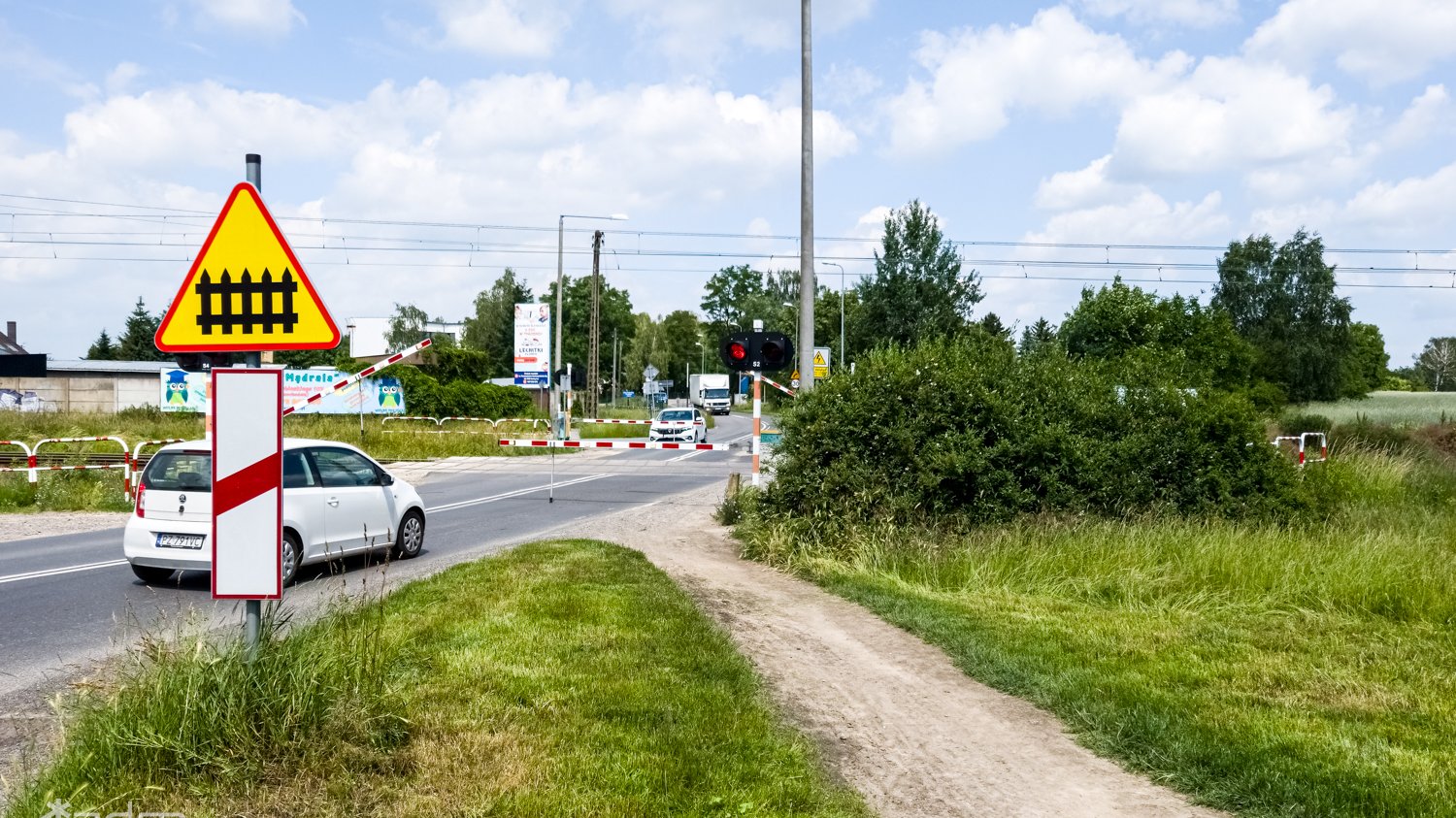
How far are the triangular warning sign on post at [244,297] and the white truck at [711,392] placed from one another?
280 feet

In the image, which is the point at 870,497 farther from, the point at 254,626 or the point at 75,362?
the point at 75,362

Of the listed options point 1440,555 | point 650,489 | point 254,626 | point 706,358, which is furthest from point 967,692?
point 706,358

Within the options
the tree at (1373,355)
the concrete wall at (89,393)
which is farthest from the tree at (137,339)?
the tree at (1373,355)

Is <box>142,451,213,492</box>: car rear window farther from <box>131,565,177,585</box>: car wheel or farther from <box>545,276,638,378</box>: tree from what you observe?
<box>545,276,638,378</box>: tree

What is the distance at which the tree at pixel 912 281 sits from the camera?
4728 cm

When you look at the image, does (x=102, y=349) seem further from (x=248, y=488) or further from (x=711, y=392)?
(x=248, y=488)

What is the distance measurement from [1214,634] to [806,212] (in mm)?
9576

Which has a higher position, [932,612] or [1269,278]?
[1269,278]

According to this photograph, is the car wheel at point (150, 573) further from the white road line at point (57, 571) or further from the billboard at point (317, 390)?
the billboard at point (317, 390)

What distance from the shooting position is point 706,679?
6.40 meters

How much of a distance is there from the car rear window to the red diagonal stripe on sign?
665 centimetres

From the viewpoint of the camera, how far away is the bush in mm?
12109

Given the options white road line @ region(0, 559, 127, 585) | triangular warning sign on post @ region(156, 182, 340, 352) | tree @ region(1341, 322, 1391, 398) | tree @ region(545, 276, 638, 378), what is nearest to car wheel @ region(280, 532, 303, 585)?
white road line @ region(0, 559, 127, 585)

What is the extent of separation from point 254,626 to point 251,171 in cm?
215
